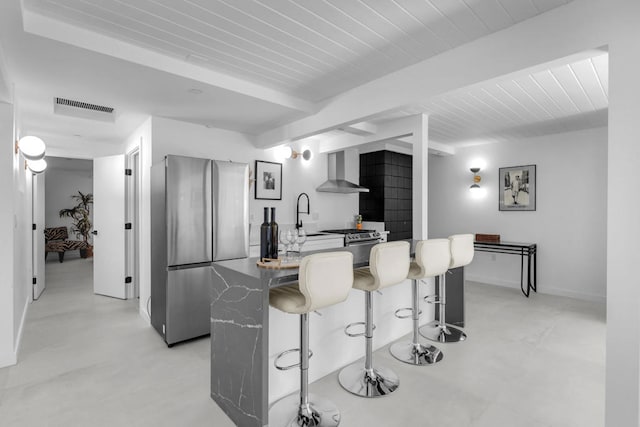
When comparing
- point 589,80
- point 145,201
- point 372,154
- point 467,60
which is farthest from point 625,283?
point 372,154

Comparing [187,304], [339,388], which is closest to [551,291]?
[339,388]

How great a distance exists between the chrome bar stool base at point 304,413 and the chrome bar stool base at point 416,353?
0.93 metres

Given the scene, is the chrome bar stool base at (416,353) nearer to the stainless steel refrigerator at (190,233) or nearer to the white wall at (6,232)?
the stainless steel refrigerator at (190,233)

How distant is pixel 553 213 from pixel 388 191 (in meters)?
2.65

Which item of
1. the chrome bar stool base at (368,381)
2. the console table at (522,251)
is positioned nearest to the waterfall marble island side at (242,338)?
the chrome bar stool base at (368,381)

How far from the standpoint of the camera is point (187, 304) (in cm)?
321

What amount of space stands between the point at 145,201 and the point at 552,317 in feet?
16.7

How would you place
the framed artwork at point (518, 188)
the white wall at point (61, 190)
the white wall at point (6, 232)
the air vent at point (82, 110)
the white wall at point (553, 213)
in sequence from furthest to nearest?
the white wall at point (61, 190) → the framed artwork at point (518, 188) → the white wall at point (553, 213) → the air vent at point (82, 110) → the white wall at point (6, 232)

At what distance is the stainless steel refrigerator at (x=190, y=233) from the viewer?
3133mm

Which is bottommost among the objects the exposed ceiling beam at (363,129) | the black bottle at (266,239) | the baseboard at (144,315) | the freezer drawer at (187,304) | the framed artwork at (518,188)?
the baseboard at (144,315)

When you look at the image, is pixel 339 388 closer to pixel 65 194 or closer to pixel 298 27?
pixel 298 27

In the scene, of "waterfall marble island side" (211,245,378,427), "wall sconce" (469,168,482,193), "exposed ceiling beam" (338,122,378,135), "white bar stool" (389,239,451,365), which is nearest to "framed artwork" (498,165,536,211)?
"wall sconce" (469,168,482,193)

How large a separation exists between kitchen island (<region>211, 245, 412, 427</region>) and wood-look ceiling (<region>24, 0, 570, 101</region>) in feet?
5.11

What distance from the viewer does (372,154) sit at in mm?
6500
